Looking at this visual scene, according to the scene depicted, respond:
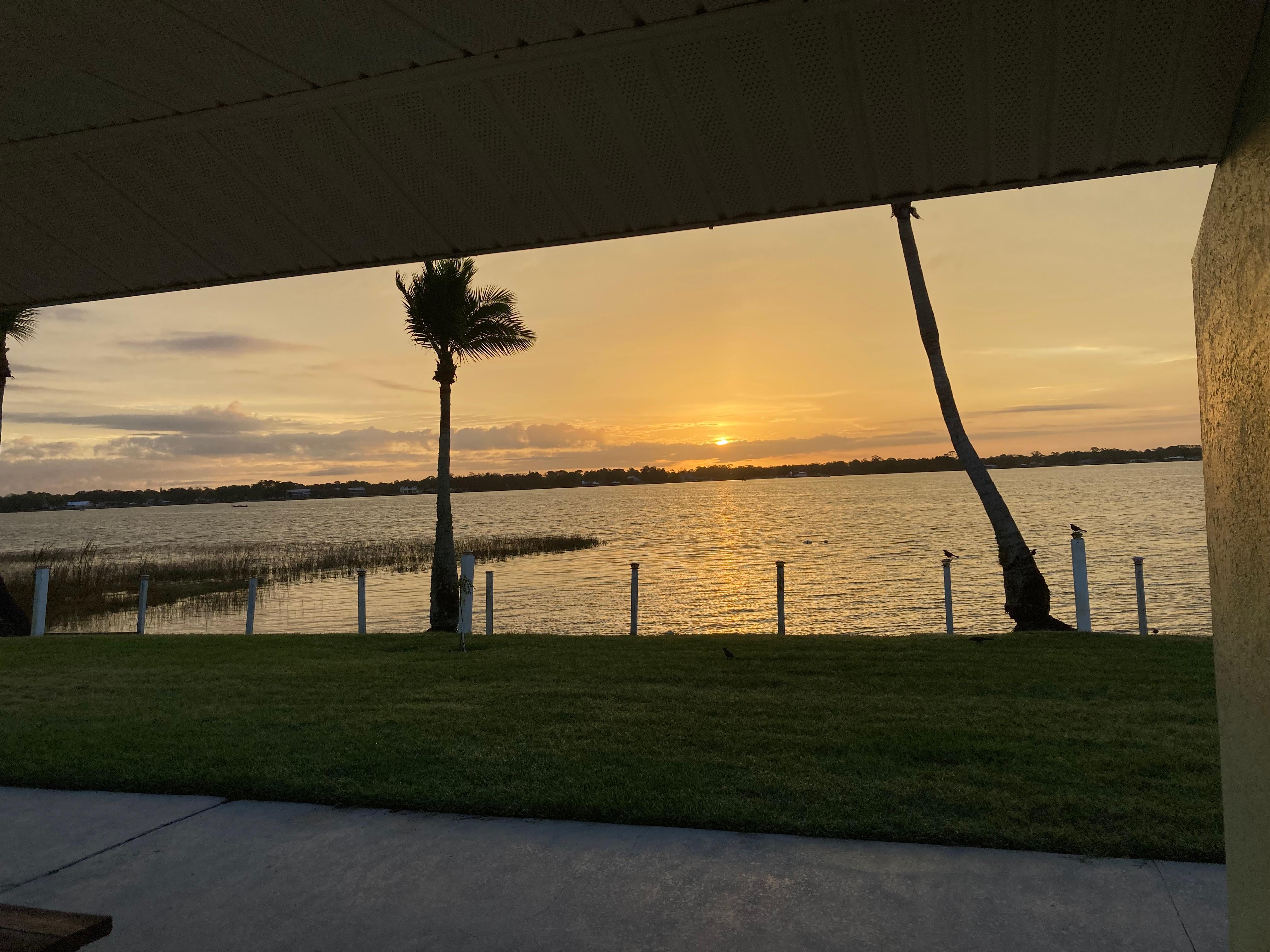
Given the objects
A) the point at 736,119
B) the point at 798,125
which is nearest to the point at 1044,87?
the point at 798,125

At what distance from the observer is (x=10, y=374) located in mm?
18641

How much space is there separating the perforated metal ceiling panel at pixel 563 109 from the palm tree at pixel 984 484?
40.9ft

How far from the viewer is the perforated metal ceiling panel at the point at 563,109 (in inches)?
76.9

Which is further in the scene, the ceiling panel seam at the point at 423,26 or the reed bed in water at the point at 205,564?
the reed bed in water at the point at 205,564

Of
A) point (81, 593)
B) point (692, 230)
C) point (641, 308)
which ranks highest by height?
point (641, 308)

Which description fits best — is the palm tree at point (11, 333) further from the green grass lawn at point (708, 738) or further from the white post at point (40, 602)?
the green grass lawn at point (708, 738)

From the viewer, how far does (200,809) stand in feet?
16.2

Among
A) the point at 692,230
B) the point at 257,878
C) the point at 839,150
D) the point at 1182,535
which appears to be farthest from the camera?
the point at 1182,535

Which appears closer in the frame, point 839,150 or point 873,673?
point 839,150

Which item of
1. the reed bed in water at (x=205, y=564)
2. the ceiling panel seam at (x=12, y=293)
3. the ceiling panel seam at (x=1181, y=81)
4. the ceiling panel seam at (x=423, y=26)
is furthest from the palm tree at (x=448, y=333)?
the ceiling panel seam at (x=1181, y=81)

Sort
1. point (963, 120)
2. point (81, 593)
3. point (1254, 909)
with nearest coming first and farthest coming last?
point (1254, 909) < point (963, 120) < point (81, 593)

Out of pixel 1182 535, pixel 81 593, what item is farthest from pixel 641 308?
pixel 1182 535

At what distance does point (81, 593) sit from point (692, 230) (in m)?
32.0

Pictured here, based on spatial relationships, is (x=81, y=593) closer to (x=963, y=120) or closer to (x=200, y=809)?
(x=200, y=809)
